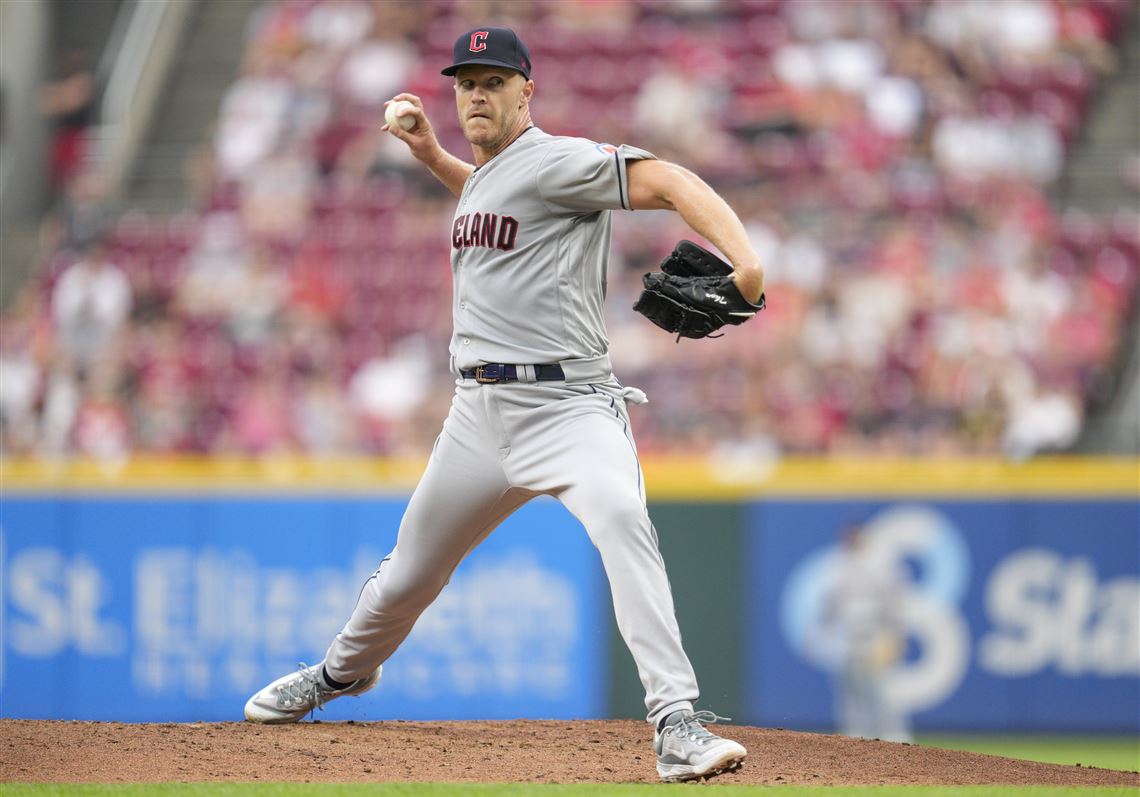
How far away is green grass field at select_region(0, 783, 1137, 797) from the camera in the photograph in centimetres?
427

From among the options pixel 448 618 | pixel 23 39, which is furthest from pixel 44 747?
pixel 23 39

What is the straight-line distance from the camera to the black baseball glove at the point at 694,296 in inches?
167

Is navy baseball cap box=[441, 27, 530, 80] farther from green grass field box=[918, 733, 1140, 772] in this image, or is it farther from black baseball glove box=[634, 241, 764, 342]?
green grass field box=[918, 733, 1140, 772]

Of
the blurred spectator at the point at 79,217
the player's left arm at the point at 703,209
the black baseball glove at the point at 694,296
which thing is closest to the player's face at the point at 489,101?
the player's left arm at the point at 703,209

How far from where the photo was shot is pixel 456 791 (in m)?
4.30

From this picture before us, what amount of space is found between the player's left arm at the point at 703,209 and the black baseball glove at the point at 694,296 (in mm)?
44

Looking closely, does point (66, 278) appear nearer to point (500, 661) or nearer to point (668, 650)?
point (500, 661)

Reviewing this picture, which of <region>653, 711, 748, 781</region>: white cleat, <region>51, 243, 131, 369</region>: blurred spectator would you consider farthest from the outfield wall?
<region>653, 711, 748, 781</region>: white cleat

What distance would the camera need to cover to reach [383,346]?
470 inches

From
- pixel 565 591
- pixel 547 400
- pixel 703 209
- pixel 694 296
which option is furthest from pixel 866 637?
pixel 703 209

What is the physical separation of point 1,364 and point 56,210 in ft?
11.4

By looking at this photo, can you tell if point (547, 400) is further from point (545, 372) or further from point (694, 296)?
point (694, 296)

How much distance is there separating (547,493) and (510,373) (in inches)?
13.6

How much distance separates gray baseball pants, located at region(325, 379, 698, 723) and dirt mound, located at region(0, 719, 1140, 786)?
43cm
